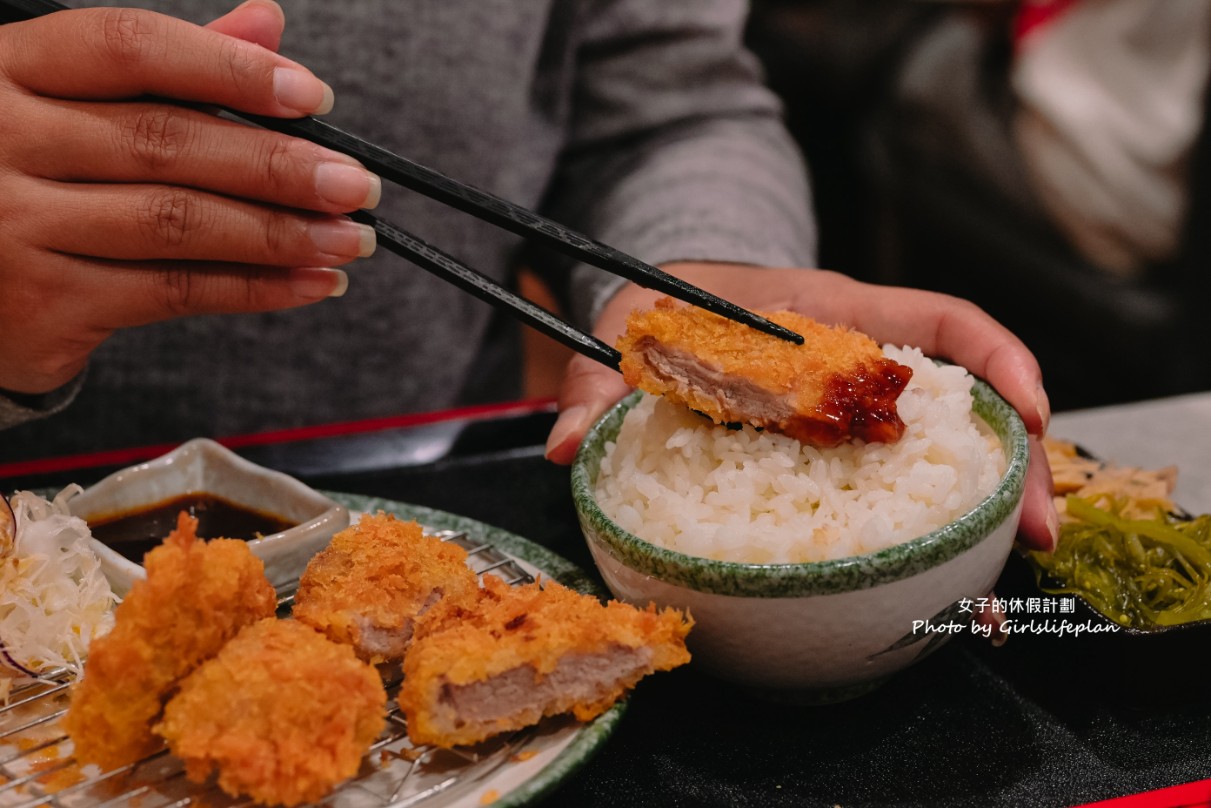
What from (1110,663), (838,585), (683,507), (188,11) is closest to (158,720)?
(683,507)

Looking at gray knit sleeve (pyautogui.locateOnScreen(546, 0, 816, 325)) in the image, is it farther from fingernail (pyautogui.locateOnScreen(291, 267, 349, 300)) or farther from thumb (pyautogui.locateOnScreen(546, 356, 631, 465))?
fingernail (pyautogui.locateOnScreen(291, 267, 349, 300))

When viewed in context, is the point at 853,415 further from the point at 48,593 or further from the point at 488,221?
the point at 48,593

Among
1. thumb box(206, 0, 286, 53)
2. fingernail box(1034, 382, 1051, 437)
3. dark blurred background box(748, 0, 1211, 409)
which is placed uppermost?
thumb box(206, 0, 286, 53)

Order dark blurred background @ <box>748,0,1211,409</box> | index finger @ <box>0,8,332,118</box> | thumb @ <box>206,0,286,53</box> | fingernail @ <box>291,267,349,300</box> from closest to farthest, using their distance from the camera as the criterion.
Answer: index finger @ <box>0,8,332,118</box>, thumb @ <box>206,0,286,53</box>, fingernail @ <box>291,267,349,300</box>, dark blurred background @ <box>748,0,1211,409</box>

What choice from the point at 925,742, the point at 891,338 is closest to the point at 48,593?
the point at 925,742

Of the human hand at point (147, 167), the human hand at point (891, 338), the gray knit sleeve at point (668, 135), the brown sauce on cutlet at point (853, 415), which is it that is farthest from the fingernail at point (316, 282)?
the gray knit sleeve at point (668, 135)

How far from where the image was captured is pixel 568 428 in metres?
1.75

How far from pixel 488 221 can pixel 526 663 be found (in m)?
0.64

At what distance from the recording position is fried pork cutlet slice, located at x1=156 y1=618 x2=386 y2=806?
1105mm

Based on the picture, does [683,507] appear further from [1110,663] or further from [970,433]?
[1110,663]

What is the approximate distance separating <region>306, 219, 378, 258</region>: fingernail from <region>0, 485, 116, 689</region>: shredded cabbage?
1.87 ft

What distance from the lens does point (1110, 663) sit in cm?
144

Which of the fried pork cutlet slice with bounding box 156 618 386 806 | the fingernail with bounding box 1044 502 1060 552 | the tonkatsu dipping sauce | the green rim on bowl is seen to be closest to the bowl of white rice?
the green rim on bowl

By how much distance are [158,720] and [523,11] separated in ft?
6.55
